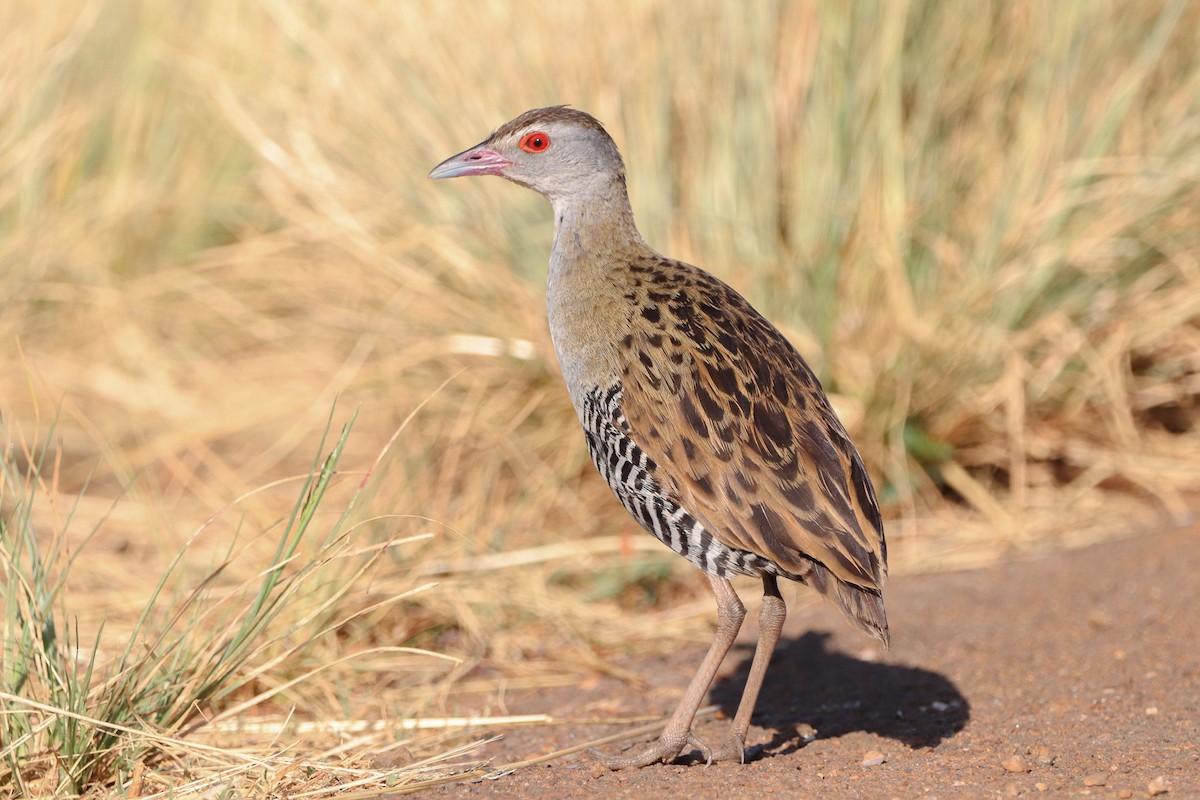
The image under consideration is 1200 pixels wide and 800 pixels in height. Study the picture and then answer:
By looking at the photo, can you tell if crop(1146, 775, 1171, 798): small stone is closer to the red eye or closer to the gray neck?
the gray neck

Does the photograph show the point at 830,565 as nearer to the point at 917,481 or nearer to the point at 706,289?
the point at 706,289

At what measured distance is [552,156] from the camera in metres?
4.25

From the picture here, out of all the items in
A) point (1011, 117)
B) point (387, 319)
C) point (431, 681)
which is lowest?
point (431, 681)

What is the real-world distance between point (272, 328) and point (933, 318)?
3.06m

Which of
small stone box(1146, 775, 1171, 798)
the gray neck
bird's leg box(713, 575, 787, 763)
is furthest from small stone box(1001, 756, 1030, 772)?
the gray neck

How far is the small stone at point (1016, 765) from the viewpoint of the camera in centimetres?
328

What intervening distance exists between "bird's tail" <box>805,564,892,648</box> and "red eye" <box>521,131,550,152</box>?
5.32 ft

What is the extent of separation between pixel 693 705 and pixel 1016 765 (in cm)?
81

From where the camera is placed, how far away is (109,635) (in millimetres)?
4406

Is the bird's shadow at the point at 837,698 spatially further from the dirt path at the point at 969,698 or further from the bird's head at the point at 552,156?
the bird's head at the point at 552,156

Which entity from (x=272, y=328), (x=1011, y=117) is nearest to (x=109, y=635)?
(x=272, y=328)

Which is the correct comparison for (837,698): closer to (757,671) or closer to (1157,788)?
(757,671)

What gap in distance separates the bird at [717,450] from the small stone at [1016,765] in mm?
394

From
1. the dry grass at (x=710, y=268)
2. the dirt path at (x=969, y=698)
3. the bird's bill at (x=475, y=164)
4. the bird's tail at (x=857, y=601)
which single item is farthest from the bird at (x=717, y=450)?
the dry grass at (x=710, y=268)
